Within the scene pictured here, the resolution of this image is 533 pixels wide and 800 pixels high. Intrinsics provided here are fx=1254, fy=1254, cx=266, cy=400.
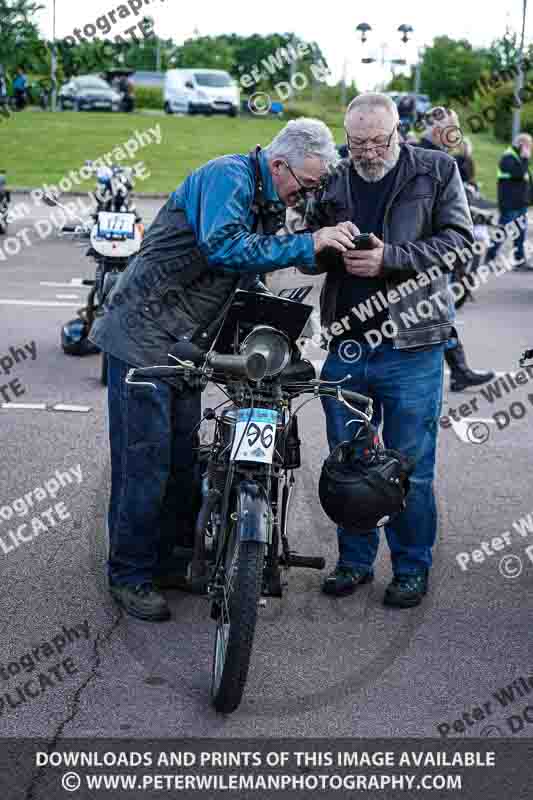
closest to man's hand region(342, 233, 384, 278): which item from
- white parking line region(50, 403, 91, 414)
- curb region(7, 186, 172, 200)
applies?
white parking line region(50, 403, 91, 414)

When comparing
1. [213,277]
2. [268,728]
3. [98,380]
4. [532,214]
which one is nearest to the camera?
[268,728]

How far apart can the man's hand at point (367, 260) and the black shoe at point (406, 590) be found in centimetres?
137

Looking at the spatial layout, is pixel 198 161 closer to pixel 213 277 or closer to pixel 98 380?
pixel 98 380

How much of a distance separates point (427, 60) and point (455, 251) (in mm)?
52607

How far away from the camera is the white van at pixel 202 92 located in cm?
4462

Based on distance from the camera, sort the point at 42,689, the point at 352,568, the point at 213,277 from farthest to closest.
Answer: the point at 352,568 < the point at 213,277 < the point at 42,689

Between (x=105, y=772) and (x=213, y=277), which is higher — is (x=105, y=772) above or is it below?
below

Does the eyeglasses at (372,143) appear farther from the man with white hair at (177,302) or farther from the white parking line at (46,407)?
the white parking line at (46,407)

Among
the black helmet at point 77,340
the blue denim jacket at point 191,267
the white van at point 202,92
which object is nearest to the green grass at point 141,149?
the white van at point 202,92

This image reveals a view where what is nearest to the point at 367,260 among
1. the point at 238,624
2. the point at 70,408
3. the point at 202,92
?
the point at 238,624

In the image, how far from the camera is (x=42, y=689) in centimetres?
452

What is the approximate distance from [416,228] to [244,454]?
4.53 feet

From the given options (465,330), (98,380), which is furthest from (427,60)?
(98,380)

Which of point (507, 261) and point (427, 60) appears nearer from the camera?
point (507, 261)
